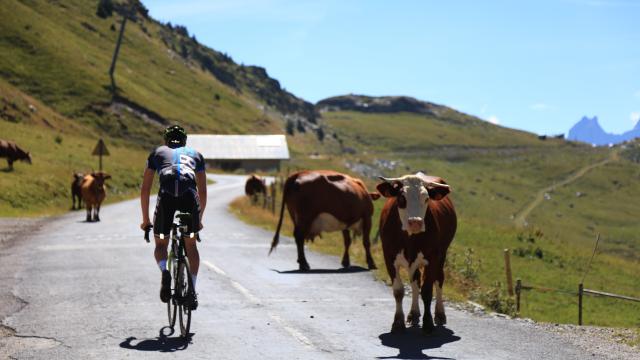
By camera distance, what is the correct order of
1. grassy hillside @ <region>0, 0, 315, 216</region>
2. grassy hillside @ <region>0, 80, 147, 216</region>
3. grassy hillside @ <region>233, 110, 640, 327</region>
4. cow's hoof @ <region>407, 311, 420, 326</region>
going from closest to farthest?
1. cow's hoof @ <region>407, 311, 420, 326</region>
2. grassy hillside @ <region>233, 110, 640, 327</region>
3. grassy hillside @ <region>0, 80, 147, 216</region>
4. grassy hillside @ <region>0, 0, 315, 216</region>

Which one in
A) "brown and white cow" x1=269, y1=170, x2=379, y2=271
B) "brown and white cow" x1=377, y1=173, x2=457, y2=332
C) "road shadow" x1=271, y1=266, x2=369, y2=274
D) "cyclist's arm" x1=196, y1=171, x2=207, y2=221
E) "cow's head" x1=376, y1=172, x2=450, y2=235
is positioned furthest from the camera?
"brown and white cow" x1=269, y1=170, x2=379, y2=271

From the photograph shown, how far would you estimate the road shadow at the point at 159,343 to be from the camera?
9.20 meters

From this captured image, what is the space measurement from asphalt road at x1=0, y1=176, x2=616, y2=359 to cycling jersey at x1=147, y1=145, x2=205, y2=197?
1.83 metres

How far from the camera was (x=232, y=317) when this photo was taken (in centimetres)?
1134

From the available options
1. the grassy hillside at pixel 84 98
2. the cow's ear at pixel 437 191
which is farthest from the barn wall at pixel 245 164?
the cow's ear at pixel 437 191

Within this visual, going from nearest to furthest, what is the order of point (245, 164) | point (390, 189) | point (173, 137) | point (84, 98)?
point (173, 137)
point (390, 189)
point (84, 98)
point (245, 164)

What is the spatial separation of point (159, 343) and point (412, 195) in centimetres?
352

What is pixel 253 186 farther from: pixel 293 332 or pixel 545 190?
pixel 545 190

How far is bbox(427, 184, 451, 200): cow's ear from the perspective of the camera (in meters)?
10.3

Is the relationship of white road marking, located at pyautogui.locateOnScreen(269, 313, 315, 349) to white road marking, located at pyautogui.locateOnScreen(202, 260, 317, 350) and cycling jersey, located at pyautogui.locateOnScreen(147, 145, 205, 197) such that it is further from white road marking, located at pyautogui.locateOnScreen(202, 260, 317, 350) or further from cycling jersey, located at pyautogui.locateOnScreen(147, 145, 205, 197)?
cycling jersey, located at pyautogui.locateOnScreen(147, 145, 205, 197)

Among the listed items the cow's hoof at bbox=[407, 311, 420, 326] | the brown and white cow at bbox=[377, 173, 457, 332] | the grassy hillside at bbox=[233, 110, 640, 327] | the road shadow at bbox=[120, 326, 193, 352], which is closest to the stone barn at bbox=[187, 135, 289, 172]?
the grassy hillside at bbox=[233, 110, 640, 327]

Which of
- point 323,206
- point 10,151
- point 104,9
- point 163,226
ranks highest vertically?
point 104,9

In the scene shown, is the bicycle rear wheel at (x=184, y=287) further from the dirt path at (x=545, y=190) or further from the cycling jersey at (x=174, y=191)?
the dirt path at (x=545, y=190)

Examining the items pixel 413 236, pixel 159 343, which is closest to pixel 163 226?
pixel 159 343
